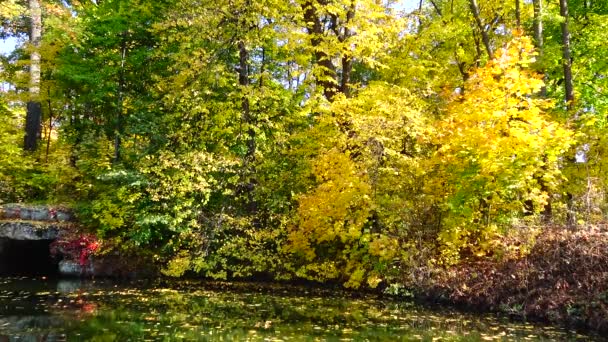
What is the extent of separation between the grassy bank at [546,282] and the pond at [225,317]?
72cm

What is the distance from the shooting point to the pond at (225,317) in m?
8.49

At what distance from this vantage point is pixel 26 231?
1558 centimetres

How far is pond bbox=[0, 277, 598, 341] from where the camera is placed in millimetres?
8492

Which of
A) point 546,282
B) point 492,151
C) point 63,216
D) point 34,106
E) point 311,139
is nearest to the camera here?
point 546,282

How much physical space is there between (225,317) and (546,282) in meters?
6.91

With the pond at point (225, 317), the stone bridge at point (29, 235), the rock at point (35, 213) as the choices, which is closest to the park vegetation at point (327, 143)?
the rock at point (35, 213)

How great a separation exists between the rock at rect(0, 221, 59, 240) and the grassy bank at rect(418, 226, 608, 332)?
1108 centimetres

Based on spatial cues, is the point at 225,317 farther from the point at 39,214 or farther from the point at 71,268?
the point at 39,214

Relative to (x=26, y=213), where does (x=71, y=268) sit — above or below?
below

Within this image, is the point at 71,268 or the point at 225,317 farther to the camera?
the point at 71,268

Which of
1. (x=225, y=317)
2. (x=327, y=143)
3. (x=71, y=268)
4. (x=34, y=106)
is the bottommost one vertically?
(x=225, y=317)

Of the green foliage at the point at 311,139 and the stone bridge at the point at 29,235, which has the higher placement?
the green foliage at the point at 311,139

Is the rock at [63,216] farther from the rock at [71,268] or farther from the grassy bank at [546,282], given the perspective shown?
the grassy bank at [546,282]

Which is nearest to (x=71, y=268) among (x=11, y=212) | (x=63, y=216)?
(x=63, y=216)
